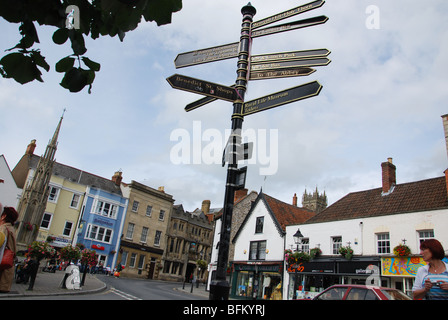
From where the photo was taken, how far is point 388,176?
22.9m

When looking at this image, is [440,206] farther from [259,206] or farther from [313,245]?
[259,206]

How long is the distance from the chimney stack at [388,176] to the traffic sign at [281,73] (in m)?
20.4

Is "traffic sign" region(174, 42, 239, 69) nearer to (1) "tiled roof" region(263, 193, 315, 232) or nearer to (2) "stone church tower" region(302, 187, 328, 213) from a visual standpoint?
(1) "tiled roof" region(263, 193, 315, 232)

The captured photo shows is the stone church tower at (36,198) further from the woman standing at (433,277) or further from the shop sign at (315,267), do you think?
the woman standing at (433,277)

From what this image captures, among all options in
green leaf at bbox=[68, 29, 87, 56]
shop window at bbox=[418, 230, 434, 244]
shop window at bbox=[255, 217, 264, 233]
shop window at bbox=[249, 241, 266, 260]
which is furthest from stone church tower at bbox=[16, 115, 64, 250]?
green leaf at bbox=[68, 29, 87, 56]

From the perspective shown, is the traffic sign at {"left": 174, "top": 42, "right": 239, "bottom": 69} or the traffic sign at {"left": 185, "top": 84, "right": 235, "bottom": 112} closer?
the traffic sign at {"left": 185, "top": 84, "right": 235, "bottom": 112}

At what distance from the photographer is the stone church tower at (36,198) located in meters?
30.3

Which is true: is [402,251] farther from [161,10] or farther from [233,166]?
[161,10]

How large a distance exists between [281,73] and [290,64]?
211 millimetres

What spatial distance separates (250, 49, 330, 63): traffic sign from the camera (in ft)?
16.8

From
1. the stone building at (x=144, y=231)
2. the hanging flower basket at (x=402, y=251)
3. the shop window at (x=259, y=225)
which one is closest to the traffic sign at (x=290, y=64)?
the hanging flower basket at (x=402, y=251)

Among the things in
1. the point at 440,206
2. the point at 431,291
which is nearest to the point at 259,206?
the point at 440,206

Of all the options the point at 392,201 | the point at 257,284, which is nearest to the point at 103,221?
the point at 257,284

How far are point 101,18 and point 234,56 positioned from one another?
352 centimetres
